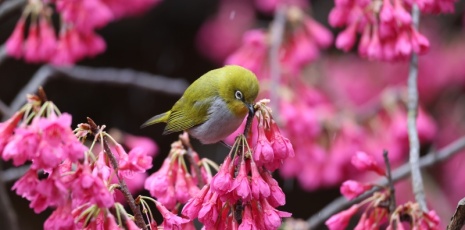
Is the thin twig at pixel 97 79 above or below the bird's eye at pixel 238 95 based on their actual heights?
above

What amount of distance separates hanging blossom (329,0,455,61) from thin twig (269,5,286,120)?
2.65ft

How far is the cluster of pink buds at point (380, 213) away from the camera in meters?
2.18

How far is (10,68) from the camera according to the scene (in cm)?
604

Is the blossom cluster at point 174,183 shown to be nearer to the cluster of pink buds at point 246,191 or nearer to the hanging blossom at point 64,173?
the cluster of pink buds at point 246,191

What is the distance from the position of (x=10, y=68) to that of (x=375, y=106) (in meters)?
3.07

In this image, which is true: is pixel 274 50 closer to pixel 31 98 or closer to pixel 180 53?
pixel 31 98

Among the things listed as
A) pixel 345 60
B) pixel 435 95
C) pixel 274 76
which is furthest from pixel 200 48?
pixel 274 76

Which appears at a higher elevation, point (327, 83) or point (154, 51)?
point (154, 51)

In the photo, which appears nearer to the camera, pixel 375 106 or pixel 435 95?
pixel 375 106

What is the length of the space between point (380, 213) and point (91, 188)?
3.20 ft

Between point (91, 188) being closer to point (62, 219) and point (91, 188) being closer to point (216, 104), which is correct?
point (62, 219)

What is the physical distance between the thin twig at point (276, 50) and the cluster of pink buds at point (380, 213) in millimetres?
1199

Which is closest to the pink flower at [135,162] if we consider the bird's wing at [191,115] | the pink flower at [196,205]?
the pink flower at [196,205]

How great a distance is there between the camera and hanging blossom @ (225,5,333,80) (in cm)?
409
